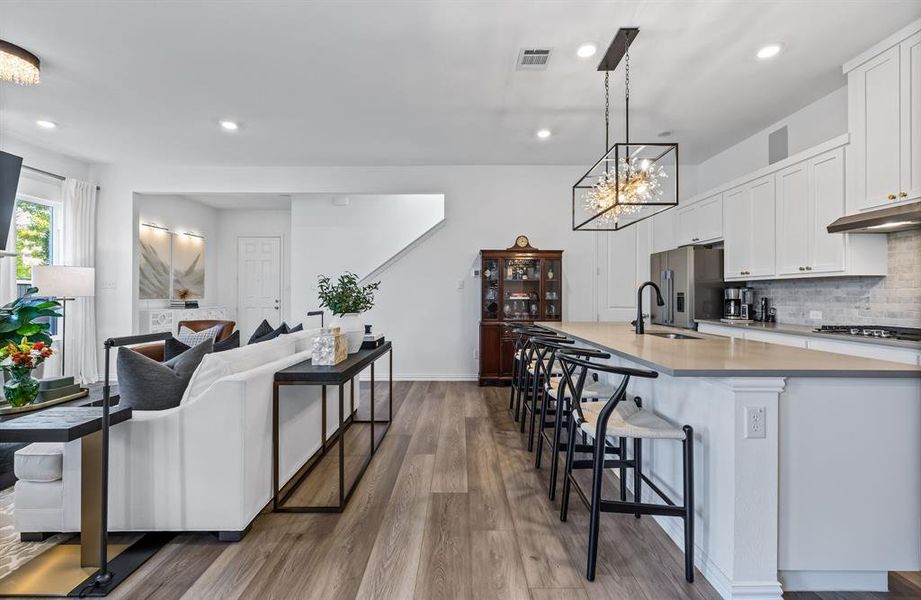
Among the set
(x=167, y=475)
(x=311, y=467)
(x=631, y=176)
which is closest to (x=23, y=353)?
(x=167, y=475)

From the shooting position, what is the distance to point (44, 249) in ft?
16.1

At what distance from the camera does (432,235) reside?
5.73 meters

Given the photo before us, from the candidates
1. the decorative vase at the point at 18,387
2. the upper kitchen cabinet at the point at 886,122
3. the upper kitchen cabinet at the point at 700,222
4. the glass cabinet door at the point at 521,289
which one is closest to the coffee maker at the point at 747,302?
the upper kitchen cabinet at the point at 700,222

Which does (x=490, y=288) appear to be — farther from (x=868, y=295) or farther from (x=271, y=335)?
(x=868, y=295)

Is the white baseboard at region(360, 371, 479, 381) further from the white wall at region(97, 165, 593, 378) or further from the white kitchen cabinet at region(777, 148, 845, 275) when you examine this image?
the white kitchen cabinet at region(777, 148, 845, 275)

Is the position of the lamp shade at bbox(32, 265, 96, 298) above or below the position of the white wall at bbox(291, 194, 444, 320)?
below

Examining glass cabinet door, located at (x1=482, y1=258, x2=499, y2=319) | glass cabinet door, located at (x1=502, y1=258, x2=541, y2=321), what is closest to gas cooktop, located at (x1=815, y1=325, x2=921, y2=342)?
glass cabinet door, located at (x1=502, y1=258, x2=541, y2=321)

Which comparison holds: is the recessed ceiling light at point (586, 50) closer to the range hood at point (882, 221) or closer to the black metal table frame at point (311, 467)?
the range hood at point (882, 221)

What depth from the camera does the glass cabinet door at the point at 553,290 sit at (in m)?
5.44

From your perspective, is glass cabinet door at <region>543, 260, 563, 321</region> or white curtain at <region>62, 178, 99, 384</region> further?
glass cabinet door at <region>543, 260, 563, 321</region>

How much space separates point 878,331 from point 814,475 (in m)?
2.20

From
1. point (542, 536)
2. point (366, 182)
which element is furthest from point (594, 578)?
point (366, 182)

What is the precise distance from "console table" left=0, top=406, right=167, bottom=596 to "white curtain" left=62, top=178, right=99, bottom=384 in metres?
4.32

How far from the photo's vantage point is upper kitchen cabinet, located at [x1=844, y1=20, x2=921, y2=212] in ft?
8.70
